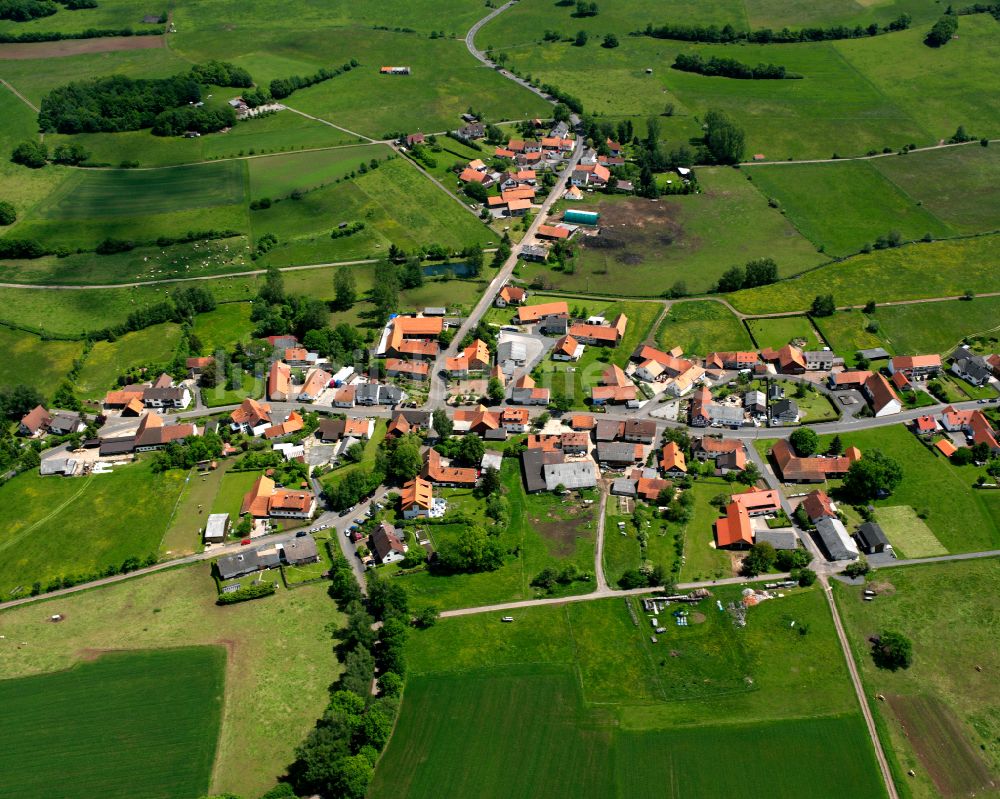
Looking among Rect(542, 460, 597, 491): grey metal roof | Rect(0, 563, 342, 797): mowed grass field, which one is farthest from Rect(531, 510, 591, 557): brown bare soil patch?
Rect(0, 563, 342, 797): mowed grass field

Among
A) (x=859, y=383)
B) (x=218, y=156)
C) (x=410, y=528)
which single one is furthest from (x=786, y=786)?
(x=218, y=156)

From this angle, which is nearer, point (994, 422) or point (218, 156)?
point (994, 422)

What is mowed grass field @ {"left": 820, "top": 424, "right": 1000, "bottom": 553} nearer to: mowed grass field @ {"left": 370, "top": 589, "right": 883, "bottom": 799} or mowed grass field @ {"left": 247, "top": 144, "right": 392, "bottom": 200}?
mowed grass field @ {"left": 370, "top": 589, "right": 883, "bottom": 799}

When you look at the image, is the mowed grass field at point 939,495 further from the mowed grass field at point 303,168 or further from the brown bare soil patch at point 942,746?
the mowed grass field at point 303,168

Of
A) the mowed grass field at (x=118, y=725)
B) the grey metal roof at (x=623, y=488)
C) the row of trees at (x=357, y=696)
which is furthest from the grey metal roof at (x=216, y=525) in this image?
the grey metal roof at (x=623, y=488)

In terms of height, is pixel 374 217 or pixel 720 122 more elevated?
pixel 720 122

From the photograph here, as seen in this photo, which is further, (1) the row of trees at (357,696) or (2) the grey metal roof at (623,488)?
(2) the grey metal roof at (623,488)

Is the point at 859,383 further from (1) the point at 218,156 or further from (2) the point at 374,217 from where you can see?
(1) the point at 218,156

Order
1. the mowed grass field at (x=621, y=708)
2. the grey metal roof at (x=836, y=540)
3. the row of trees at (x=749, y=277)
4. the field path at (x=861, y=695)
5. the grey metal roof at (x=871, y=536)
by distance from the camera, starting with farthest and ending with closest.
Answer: the row of trees at (x=749, y=277), the grey metal roof at (x=871, y=536), the grey metal roof at (x=836, y=540), the mowed grass field at (x=621, y=708), the field path at (x=861, y=695)
